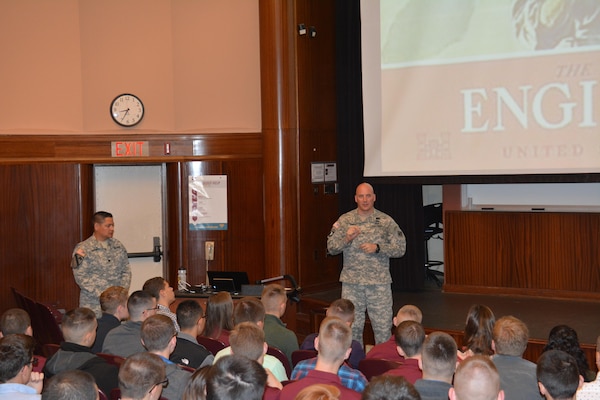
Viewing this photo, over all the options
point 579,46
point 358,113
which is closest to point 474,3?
point 579,46

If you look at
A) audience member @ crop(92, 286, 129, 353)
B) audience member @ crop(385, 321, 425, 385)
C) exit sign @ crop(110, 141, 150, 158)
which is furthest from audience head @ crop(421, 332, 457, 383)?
exit sign @ crop(110, 141, 150, 158)

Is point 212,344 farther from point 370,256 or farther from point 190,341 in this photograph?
point 370,256

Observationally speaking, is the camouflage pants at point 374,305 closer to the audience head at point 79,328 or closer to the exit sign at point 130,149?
the audience head at point 79,328

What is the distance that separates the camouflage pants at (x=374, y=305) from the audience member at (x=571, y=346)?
8.16ft

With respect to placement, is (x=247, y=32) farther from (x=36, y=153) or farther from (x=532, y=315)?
(x=532, y=315)

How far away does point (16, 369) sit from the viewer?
3537 mm

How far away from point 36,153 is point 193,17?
2396mm

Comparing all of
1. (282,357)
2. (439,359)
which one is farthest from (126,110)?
(439,359)

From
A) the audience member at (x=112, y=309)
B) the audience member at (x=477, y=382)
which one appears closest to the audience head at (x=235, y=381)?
the audience member at (x=477, y=382)

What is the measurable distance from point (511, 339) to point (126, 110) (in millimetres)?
6213

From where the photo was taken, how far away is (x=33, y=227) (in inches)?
338

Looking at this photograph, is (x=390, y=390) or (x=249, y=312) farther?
(x=249, y=312)

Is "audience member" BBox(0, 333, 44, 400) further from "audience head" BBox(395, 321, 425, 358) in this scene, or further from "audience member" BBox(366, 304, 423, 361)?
"audience member" BBox(366, 304, 423, 361)

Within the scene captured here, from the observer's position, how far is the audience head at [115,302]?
5.20 metres
